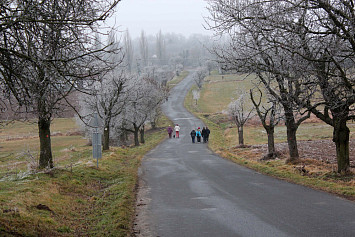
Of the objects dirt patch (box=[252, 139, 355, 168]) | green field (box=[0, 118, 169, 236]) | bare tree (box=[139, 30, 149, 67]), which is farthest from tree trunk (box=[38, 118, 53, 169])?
bare tree (box=[139, 30, 149, 67])

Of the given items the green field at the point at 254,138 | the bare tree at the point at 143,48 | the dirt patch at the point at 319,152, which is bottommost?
the dirt patch at the point at 319,152

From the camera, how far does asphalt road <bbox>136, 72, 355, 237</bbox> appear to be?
718 centimetres

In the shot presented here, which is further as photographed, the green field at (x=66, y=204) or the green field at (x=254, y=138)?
the green field at (x=254, y=138)

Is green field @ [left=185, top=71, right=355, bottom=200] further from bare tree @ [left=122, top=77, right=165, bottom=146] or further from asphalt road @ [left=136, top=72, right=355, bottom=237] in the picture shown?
bare tree @ [left=122, top=77, right=165, bottom=146]

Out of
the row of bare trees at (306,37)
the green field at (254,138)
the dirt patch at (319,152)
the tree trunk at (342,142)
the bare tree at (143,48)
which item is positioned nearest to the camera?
the row of bare trees at (306,37)

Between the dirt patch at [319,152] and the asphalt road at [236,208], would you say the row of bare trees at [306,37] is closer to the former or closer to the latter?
the asphalt road at [236,208]

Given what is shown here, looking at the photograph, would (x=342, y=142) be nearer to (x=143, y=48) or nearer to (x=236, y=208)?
(x=236, y=208)

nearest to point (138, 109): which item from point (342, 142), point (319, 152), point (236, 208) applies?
point (319, 152)

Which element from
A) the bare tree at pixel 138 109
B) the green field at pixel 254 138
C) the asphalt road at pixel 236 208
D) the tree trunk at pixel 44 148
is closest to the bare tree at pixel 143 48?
the green field at pixel 254 138

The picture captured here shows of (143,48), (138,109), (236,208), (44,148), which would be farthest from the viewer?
(143,48)

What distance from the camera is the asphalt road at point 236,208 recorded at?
718 centimetres

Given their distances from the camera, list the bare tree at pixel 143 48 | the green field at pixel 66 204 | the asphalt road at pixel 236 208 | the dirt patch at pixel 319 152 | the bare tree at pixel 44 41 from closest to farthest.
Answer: the bare tree at pixel 44 41
the asphalt road at pixel 236 208
the green field at pixel 66 204
the dirt patch at pixel 319 152
the bare tree at pixel 143 48

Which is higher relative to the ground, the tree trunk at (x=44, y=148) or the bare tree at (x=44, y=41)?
the bare tree at (x=44, y=41)

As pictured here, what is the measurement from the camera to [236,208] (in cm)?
923
